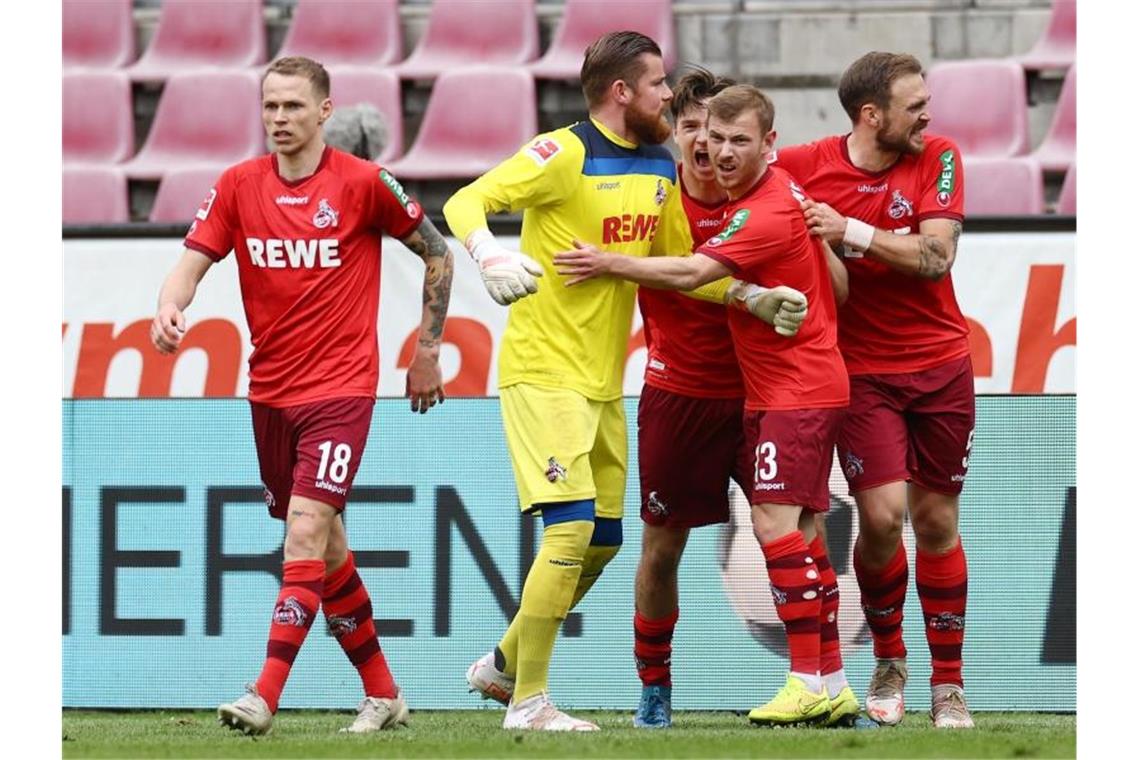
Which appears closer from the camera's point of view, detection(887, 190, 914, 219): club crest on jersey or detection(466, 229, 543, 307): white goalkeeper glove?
detection(466, 229, 543, 307): white goalkeeper glove

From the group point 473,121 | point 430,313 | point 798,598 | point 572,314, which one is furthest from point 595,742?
point 473,121

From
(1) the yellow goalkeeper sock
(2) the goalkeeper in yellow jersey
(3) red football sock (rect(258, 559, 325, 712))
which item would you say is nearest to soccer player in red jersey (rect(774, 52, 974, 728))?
(2) the goalkeeper in yellow jersey

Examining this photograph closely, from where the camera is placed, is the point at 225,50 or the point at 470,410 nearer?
the point at 470,410

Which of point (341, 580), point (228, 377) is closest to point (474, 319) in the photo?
point (228, 377)

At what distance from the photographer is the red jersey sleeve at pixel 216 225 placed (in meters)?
6.16

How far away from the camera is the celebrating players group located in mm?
5941

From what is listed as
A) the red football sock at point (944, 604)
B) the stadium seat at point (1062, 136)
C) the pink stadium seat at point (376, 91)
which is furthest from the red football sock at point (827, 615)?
the pink stadium seat at point (376, 91)

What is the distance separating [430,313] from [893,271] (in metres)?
1.54

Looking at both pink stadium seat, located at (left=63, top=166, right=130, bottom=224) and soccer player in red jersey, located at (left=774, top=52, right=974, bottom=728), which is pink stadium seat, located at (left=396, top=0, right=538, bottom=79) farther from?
soccer player in red jersey, located at (left=774, top=52, right=974, bottom=728)

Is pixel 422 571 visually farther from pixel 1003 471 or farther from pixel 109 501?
pixel 1003 471

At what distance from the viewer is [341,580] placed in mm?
6289

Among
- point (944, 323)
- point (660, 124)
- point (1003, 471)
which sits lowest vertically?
point (1003, 471)

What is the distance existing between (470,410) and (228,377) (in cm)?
117

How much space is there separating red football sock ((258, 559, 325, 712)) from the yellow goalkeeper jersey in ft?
2.86
